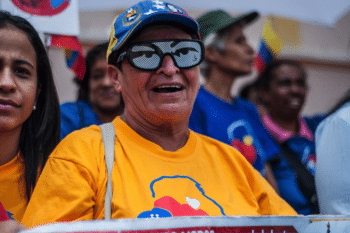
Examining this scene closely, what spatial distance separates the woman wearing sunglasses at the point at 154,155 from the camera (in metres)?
1.43

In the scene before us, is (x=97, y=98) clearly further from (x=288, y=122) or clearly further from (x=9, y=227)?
(x=9, y=227)

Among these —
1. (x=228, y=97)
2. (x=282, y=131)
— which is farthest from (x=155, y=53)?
(x=282, y=131)

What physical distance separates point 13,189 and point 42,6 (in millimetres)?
1018

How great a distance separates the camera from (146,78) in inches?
67.7

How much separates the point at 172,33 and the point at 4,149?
892 millimetres

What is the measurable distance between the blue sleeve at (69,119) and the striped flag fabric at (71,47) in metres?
0.48

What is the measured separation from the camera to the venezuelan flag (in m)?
3.94

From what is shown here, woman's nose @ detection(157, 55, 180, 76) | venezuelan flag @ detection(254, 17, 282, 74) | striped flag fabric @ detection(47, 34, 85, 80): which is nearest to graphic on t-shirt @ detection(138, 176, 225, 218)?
woman's nose @ detection(157, 55, 180, 76)

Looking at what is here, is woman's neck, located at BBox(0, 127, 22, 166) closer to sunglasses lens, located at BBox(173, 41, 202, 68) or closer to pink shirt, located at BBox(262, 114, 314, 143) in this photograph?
sunglasses lens, located at BBox(173, 41, 202, 68)

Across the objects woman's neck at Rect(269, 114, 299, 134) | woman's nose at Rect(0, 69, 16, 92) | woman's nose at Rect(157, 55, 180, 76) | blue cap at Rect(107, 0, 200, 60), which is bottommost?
woman's neck at Rect(269, 114, 299, 134)

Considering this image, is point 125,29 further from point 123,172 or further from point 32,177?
point 32,177

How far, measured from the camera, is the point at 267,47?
13.1 feet

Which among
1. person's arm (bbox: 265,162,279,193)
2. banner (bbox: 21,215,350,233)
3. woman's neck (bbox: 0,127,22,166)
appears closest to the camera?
banner (bbox: 21,215,350,233)

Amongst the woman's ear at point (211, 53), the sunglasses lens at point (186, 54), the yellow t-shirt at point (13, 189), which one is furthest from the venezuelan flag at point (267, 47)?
the yellow t-shirt at point (13, 189)
